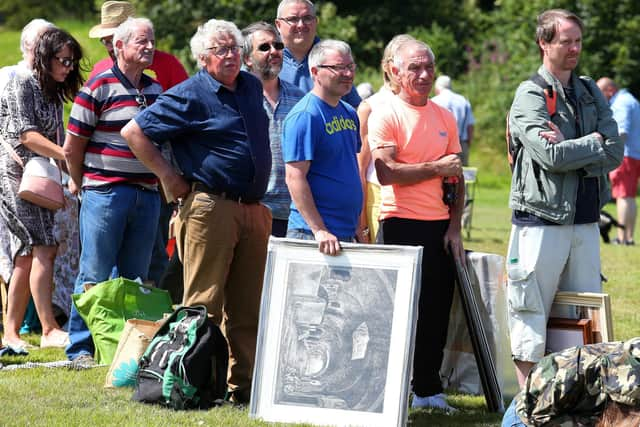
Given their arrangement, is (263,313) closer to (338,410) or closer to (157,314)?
(338,410)

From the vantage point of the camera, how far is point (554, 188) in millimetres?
5676

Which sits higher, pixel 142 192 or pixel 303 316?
pixel 142 192

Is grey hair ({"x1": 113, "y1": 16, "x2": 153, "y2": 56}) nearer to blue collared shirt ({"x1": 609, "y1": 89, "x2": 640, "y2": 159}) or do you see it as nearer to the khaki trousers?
the khaki trousers

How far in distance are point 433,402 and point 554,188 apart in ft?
4.46

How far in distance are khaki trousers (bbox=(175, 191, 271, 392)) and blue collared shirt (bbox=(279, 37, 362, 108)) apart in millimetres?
1278

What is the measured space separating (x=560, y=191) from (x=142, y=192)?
2542mm

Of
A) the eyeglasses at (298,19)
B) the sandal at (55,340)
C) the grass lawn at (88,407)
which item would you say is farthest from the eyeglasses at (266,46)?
the sandal at (55,340)

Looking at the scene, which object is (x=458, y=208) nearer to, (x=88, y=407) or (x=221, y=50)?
(x=221, y=50)

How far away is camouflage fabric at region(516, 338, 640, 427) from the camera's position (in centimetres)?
364

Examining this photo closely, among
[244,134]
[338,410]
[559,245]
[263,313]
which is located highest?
[244,134]

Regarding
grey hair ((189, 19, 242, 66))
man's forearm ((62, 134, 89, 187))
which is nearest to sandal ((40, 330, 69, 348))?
man's forearm ((62, 134, 89, 187))

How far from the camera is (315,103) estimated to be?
18.6ft

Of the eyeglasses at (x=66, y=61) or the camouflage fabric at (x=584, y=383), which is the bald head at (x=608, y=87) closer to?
the eyeglasses at (x=66, y=61)

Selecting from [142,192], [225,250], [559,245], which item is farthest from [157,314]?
[559,245]
